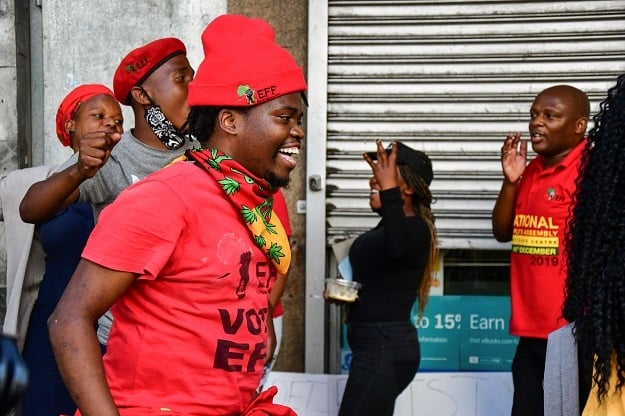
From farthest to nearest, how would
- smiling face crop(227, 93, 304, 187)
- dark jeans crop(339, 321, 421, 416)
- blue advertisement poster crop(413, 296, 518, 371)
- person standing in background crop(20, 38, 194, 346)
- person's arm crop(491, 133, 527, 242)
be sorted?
blue advertisement poster crop(413, 296, 518, 371)
person's arm crop(491, 133, 527, 242)
dark jeans crop(339, 321, 421, 416)
person standing in background crop(20, 38, 194, 346)
smiling face crop(227, 93, 304, 187)

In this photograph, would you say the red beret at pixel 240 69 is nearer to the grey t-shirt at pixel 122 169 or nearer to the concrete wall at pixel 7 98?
the grey t-shirt at pixel 122 169

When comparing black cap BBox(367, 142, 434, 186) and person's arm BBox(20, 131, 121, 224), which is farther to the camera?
black cap BBox(367, 142, 434, 186)

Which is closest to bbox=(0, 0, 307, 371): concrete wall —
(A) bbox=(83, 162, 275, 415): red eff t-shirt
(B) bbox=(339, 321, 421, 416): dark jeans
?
(B) bbox=(339, 321, 421, 416): dark jeans

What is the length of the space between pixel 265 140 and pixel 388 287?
2.38 metres

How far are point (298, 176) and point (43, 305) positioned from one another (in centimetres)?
222

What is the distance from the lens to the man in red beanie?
228 centimetres

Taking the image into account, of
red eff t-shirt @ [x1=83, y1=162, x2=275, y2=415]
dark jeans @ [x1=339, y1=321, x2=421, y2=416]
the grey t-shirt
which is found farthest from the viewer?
dark jeans @ [x1=339, y1=321, x2=421, y2=416]

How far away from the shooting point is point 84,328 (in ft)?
7.41

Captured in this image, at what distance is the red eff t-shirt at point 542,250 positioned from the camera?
4.62 m

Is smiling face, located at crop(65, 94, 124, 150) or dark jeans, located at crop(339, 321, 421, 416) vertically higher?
smiling face, located at crop(65, 94, 124, 150)

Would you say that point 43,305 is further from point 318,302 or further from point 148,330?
point 318,302

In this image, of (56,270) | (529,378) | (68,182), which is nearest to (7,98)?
(56,270)

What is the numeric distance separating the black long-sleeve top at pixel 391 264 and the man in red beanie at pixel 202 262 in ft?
6.99

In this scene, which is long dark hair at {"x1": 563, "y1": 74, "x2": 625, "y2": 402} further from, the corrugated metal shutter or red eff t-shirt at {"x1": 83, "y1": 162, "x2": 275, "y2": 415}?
the corrugated metal shutter
